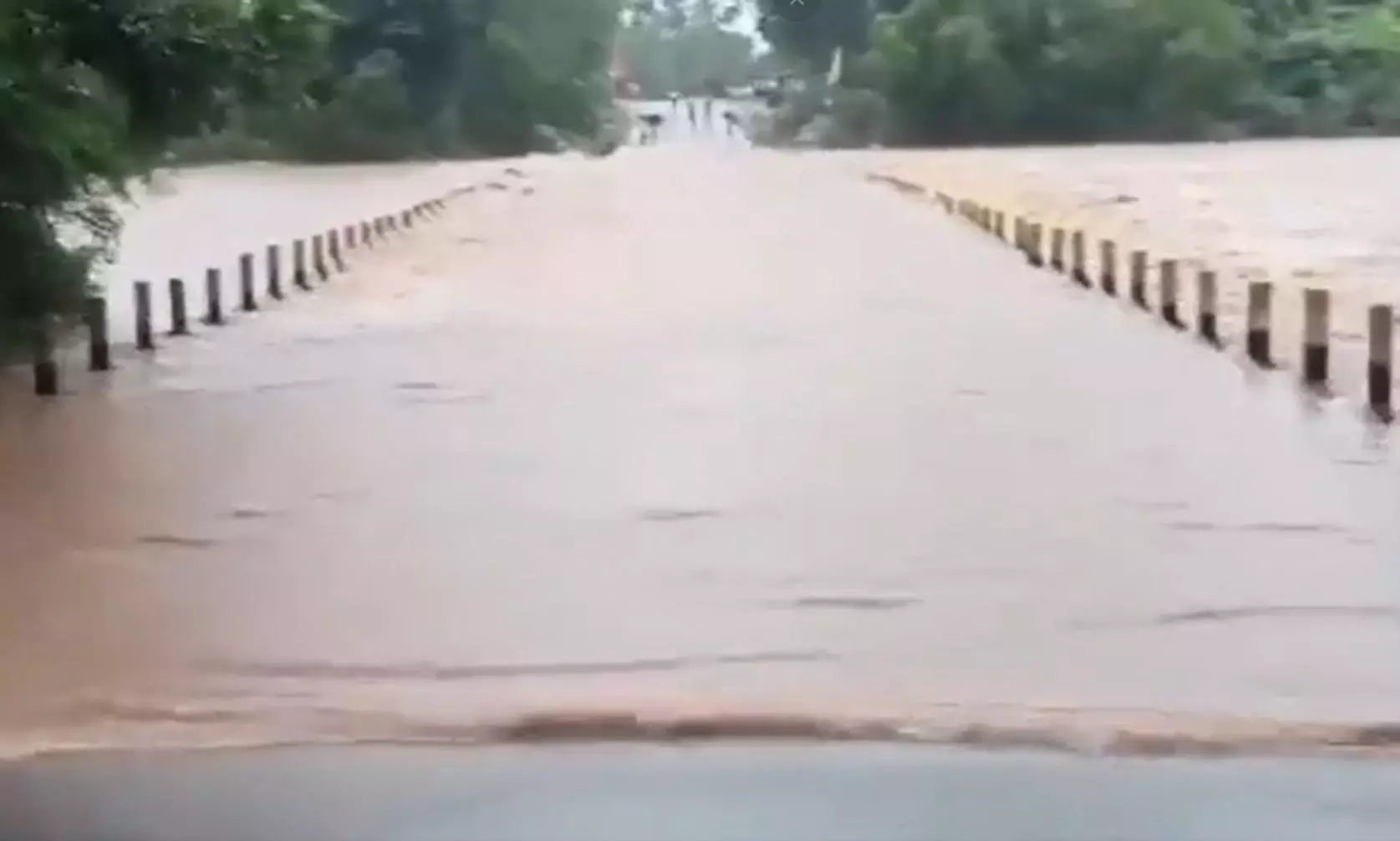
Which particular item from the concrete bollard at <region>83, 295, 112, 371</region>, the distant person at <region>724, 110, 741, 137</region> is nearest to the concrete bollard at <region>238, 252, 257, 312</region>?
the concrete bollard at <region>83, 295, 112, 371</region>

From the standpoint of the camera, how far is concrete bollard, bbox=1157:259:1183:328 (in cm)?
1944

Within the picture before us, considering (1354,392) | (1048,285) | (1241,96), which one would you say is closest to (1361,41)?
(1241,96)

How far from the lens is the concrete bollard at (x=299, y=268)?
81.0 ft

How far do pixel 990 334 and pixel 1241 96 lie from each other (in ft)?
133

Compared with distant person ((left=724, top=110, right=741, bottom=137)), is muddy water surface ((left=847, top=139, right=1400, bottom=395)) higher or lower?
lower

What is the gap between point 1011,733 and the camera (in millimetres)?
6957

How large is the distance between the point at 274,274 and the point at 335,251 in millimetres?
3591

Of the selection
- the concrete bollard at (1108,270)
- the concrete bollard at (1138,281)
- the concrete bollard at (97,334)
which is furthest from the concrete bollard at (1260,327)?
the concrete bollard at (97,334)

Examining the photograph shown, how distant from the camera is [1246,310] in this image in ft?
63.7

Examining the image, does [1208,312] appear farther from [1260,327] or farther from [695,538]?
[695,538]

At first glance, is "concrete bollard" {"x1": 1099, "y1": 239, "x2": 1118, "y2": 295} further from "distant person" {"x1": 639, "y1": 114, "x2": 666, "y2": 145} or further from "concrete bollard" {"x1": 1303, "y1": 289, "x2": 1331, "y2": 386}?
"distant person" {"x1": 639, "y1": 114, "x2": 666, "y2": 145}

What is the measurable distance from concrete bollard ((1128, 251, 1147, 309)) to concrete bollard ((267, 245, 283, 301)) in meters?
7.46

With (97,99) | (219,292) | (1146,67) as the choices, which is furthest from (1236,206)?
(97,99)

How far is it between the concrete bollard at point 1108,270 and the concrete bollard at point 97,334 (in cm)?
933
